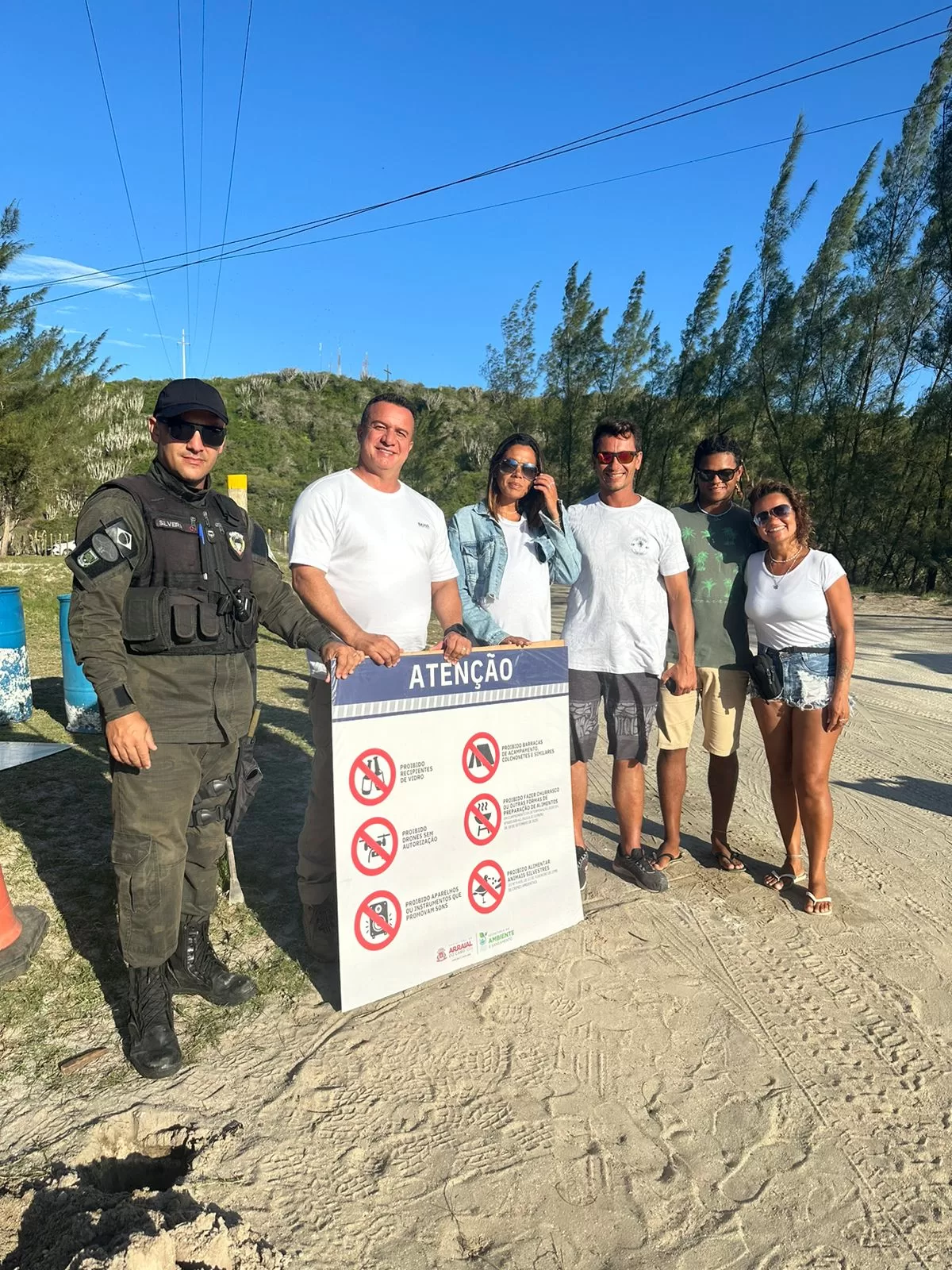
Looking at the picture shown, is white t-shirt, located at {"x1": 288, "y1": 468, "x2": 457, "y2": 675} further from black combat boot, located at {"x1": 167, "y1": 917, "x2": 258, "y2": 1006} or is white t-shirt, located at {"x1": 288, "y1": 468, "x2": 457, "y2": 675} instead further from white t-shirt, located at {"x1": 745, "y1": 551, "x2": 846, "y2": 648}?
white t-shirt, located at {"x1": 745, "y1": 551, "x2": 846, "y2": 648}

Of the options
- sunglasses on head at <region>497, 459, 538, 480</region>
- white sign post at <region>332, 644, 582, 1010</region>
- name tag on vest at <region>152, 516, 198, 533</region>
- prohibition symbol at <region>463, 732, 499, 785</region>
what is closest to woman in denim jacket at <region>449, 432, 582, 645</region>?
sunglasses on head at <region>497, 459, 538, 480</region>

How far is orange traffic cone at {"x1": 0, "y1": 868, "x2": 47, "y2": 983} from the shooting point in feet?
10.2

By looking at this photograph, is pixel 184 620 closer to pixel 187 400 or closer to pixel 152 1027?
pixel 187 400

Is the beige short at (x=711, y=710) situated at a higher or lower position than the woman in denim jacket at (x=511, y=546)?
lower

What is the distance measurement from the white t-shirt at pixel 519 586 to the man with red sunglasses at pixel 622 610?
30 centimetres

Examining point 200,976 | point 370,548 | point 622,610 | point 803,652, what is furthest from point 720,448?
point 200,976

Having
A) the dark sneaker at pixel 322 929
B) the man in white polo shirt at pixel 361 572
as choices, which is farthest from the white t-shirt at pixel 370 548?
the dark sneaker at pixel 322 929

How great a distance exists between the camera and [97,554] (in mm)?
2402

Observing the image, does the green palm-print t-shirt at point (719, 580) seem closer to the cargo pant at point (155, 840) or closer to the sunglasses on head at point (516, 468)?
the sunglasses on head at point (516, 468)

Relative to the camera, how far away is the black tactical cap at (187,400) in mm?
2572

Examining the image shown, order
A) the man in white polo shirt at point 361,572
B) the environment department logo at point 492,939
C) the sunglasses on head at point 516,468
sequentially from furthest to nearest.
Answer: the sunglasses on head at point 516,468 < the environment department logo at point 492,939 < the man in white polo shirt at point 361,572

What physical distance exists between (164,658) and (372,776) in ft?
2.87

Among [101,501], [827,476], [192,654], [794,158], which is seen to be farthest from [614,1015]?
[794,158]

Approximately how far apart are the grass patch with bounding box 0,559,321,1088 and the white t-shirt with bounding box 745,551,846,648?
8.77 ft
